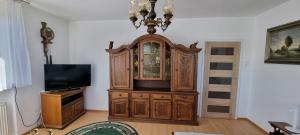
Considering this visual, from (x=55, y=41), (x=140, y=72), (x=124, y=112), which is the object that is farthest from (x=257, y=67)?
(x=55, y=41)

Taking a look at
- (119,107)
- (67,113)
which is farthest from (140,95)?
(67,113)

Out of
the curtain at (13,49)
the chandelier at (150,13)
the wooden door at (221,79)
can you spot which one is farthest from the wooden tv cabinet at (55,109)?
the wooden door at (221,79)

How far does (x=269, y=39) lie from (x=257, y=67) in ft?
2.25

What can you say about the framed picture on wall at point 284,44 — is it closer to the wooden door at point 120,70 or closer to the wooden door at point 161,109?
the wooden door at point 161,109

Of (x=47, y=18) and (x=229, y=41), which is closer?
(x=47, y=18)

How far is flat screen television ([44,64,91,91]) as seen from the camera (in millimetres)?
3154

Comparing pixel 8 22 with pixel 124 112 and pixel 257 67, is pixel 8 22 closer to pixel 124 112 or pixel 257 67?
pixel 124 112

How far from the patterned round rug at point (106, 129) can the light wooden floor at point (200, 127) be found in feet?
0.53

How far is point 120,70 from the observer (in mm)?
3498

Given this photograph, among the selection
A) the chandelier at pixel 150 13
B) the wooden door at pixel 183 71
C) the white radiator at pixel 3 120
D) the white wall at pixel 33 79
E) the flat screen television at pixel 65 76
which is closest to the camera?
the chandelier at pixel 150 13

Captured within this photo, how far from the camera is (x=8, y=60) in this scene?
7.99 feet

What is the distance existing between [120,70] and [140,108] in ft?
3.27

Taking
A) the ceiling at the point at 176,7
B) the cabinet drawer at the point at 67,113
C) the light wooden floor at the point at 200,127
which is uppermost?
the ceiling at the point at 176,7

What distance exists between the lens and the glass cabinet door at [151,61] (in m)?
3.44
